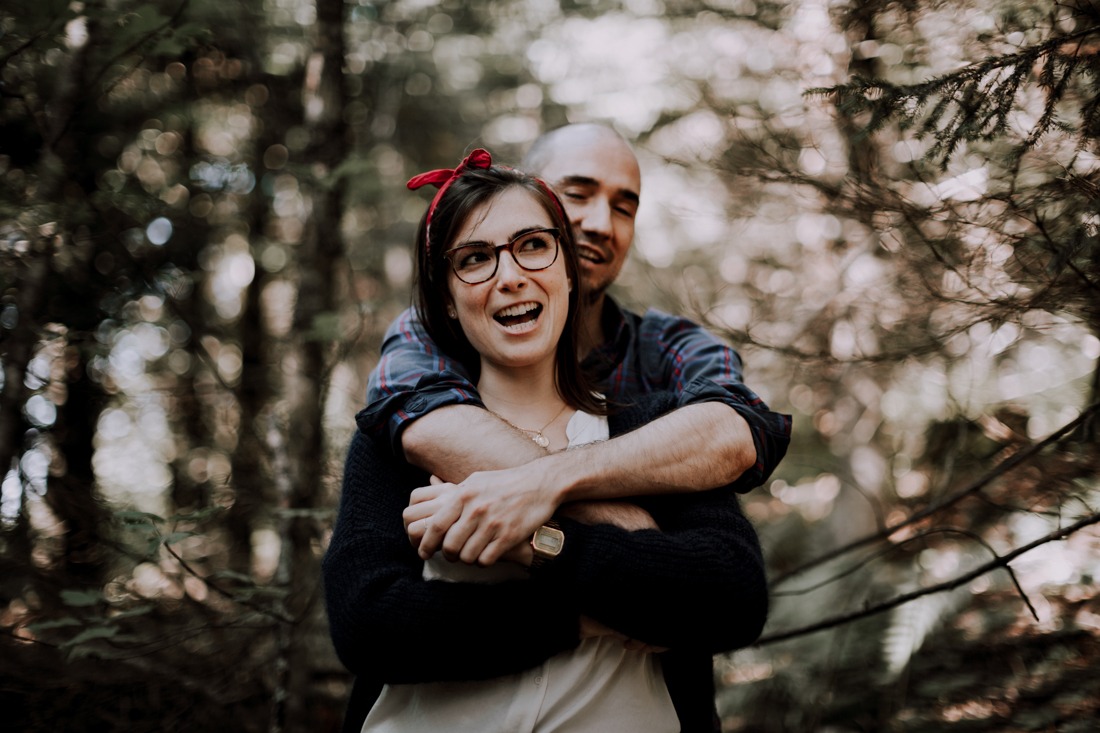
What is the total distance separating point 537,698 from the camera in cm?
180

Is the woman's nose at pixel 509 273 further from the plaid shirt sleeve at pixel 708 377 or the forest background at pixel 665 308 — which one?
the forest background at pixel 665 308

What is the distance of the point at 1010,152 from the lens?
7.73 feet

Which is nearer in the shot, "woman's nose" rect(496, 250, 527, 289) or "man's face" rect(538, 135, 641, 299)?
"woman's nose" rect(496, 250, 527, 289)

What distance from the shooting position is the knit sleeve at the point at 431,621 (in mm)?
1740

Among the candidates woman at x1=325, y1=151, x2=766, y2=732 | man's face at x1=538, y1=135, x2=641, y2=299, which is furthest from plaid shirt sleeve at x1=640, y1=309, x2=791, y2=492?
man's face at x1=538, y1=135, x2=641, y2=299

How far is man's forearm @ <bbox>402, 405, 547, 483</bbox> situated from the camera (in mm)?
1863

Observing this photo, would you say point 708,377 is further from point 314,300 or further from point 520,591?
point 314,300

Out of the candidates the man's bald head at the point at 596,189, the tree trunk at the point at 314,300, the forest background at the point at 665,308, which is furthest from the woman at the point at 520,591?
the tree trunk at the point at 314,300

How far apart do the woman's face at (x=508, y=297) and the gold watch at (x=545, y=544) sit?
0.51 m

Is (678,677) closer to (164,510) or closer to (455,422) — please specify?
(455,422)

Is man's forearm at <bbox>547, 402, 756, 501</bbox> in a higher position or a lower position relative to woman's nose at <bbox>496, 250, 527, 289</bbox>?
lower

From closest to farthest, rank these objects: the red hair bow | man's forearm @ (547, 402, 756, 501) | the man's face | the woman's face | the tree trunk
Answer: man's forearm @ (547, 402, 756, 501) < the woman's face < the red hair bow < the man's face < the tree trunk

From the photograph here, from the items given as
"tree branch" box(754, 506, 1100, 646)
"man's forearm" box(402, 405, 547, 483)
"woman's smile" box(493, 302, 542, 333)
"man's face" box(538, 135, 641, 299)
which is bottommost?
"tree branch" box(754, 506, 1100, 646)

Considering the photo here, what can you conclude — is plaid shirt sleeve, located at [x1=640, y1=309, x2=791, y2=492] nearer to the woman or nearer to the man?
the man
